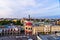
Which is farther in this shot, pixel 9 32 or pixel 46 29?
pixel 46 29

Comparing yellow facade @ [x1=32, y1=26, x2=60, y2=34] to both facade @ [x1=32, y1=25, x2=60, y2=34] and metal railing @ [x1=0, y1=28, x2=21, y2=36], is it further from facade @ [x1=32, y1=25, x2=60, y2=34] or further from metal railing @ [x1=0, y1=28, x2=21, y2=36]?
metal railing @ [x1=0, y1=28, x2=21, y2=36]

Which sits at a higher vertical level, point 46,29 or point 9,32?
point 46,29

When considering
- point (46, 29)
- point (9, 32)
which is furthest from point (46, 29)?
point (9, 32)

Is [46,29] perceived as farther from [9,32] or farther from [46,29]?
[9,32]

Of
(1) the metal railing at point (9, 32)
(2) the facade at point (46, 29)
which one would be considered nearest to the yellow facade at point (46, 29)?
(2) the facade at point (46, 29)

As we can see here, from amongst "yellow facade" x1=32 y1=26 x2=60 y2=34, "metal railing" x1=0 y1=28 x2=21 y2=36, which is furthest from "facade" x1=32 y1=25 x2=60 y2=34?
"metal railing" x1=0 y1=28 x2=21 y2=36

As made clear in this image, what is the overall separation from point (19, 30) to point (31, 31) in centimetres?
181

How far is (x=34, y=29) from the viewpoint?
55.6 feet

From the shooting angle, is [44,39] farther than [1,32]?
No

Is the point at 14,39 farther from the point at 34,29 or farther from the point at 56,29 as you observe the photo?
the point at 56,29

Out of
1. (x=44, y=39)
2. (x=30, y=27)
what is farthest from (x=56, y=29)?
(x=44, y=39)

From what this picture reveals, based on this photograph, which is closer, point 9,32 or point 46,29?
point 9,32

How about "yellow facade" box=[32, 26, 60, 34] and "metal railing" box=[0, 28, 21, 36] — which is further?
"yellow facade" box=[32, 26, 60, 34]

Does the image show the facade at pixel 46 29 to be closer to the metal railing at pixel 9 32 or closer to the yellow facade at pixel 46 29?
the yellow facade at pixel 46 29
